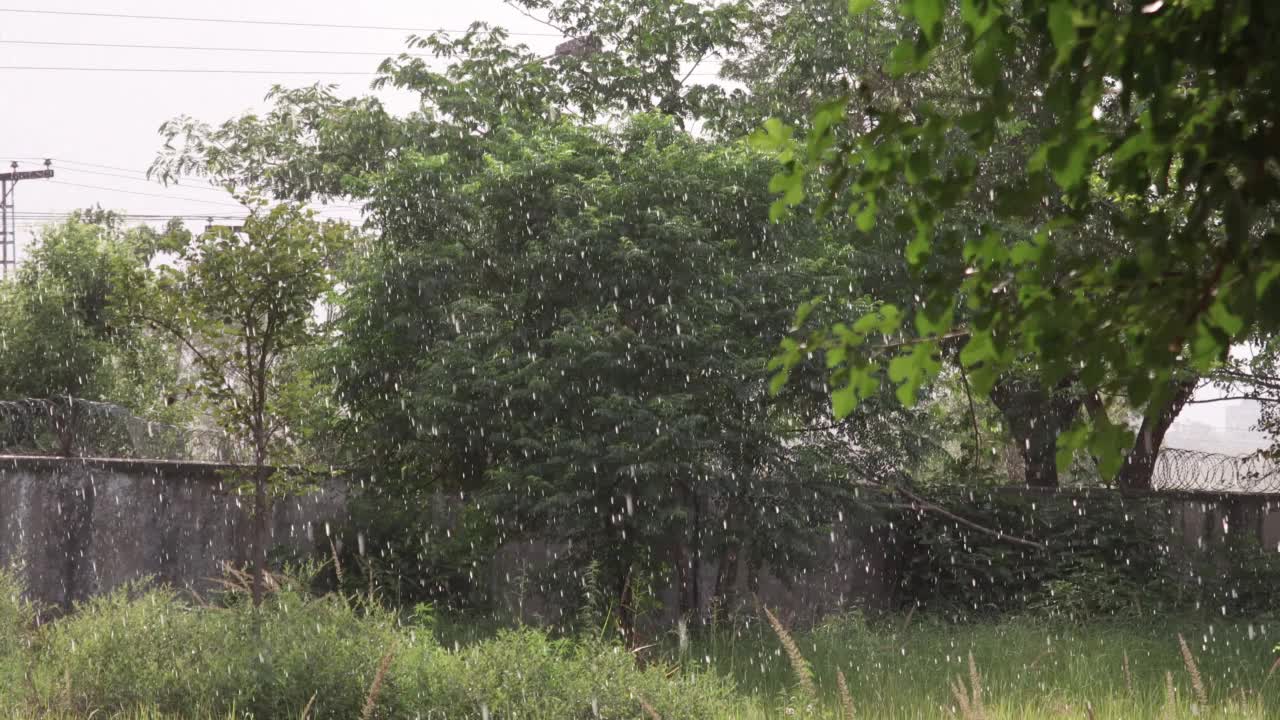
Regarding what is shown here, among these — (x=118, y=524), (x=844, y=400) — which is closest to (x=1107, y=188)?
(x=844, y=400)

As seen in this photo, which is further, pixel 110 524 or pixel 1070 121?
pixel 110 524

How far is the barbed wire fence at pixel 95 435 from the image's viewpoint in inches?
475

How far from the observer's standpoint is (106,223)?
24094 millimetres

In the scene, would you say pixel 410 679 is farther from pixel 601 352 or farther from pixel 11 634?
pixel 601 352

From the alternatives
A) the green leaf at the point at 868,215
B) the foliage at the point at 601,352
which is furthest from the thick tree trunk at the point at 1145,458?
the green leaf at the point at 868,215

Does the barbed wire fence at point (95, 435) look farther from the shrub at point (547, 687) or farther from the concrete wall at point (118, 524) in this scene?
Result: the shrub at point (547, 687)

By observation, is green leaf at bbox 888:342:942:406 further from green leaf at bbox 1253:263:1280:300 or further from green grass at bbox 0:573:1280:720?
green grass at bbox 0:573:1280:720

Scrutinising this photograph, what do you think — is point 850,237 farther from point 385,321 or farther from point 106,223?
point 106,223

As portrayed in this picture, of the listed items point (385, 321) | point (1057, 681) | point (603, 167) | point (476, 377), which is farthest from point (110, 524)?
point (1057, 681)

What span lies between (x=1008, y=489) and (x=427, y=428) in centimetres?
733

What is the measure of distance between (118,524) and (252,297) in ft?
12.9

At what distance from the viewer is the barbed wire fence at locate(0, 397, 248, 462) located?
12062 millimetres

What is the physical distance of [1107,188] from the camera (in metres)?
2.12

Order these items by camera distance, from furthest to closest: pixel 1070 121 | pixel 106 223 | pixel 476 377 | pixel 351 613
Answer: pixel 106 223, pixel 476 377, pixel 351 613, pixel 1070 121
